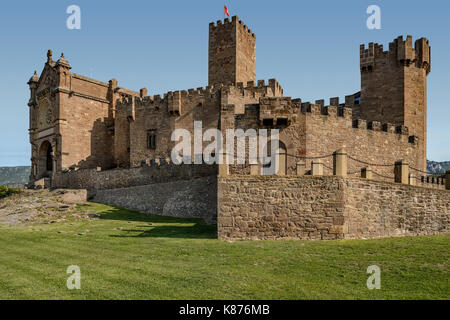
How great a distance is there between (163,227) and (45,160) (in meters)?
28.6

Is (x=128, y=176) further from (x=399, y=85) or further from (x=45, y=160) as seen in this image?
(x=399, y=85)

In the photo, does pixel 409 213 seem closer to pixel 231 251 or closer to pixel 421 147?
pixel 231 251

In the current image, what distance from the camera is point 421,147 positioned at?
27.7 m

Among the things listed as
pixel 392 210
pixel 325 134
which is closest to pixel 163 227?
pixel 392 210

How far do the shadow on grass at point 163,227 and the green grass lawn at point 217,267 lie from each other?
0.31m

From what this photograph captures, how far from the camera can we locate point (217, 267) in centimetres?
1030

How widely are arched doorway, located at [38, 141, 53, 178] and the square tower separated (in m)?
19.6

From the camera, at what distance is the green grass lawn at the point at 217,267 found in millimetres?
8266

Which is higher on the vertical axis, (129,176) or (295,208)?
(129,176)

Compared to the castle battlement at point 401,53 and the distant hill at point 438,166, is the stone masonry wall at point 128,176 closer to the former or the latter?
the castle battlement at point 401,53

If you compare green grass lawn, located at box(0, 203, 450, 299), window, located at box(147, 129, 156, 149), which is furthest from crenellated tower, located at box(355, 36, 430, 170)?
window, located at box(147, 129, 156, 149)
